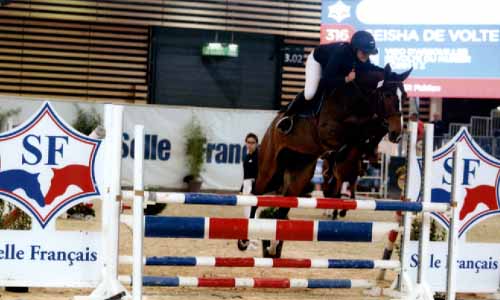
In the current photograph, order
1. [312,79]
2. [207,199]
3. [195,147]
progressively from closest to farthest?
[207,199] → [312,79] → [195,147]

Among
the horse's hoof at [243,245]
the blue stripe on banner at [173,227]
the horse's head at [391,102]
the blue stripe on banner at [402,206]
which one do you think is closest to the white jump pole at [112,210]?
the blue stripe on banner at [173,227]

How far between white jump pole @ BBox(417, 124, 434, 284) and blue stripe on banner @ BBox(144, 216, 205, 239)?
3.88ft

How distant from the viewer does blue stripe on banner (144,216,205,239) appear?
12.8 feet

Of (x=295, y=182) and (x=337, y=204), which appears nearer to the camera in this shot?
(x=337, y=204)

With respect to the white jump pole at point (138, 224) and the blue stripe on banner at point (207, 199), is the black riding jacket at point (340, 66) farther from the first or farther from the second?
the white jump pole at point (138, 224)

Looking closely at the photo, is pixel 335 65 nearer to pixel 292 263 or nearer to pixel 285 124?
pixel 285 124

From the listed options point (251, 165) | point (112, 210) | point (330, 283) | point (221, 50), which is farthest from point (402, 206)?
point (221, 50)

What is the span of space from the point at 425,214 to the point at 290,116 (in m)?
1.64

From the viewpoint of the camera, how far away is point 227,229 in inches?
159

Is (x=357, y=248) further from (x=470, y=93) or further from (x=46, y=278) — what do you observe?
(x=470, y=93)

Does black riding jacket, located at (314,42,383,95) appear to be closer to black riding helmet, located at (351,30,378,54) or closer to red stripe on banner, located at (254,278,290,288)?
black riding helmet, located at (351,30,378,54)

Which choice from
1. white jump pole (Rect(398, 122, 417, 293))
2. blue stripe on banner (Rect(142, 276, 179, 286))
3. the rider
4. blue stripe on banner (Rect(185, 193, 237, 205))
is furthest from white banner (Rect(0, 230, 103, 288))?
the rider

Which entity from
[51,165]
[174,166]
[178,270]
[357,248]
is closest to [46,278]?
[51,165]

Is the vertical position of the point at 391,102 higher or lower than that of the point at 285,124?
higher
